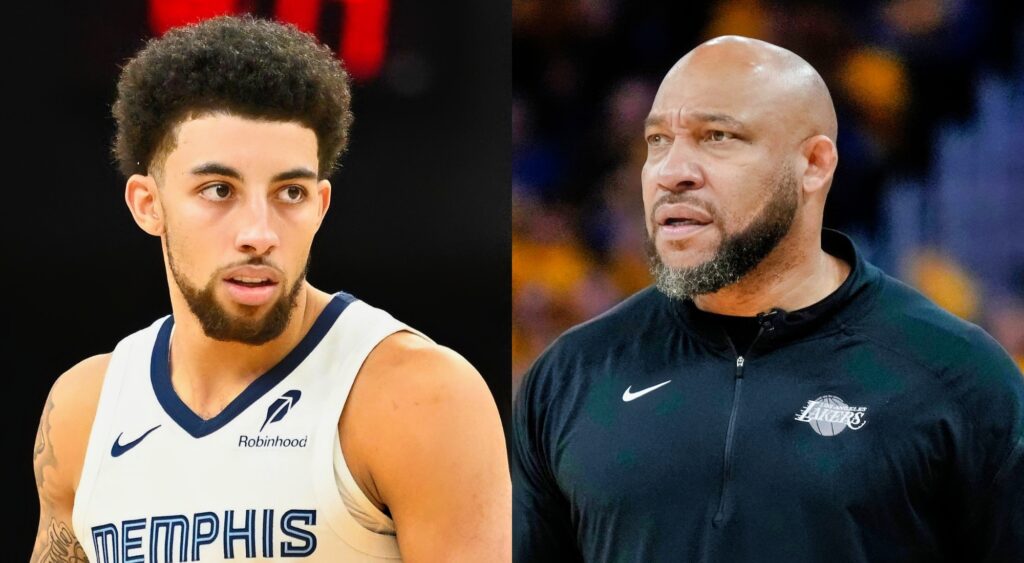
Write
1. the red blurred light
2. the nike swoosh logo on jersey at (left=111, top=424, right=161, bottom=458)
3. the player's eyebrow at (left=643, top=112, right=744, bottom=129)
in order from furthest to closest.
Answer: the red blurred light → the nike swoosh logo on jersey at (left=111, top=424, right=161, bottom=458) → the player's eyebrow at (left=643, top=112, right=744, bottom=129)

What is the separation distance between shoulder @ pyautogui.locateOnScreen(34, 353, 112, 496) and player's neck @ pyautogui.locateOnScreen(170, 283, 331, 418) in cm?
24

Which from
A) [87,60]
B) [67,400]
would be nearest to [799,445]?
[67,400]

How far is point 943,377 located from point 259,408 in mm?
1520

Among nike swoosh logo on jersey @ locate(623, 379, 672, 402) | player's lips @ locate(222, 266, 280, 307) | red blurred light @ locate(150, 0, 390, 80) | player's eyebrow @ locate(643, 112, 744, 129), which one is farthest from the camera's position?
red blurred light @ locate(150, 0, 390, 80)

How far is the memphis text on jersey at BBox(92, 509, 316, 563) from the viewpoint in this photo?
8.89 ft

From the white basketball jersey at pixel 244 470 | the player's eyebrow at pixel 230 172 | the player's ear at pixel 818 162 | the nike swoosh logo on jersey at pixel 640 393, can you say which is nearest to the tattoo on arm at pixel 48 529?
the white basketball jersey at pixel 244 470

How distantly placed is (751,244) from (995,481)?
1.69 feet

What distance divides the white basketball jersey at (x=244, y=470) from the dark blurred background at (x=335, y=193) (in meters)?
0.32

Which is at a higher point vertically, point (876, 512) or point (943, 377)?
point (943, 377)

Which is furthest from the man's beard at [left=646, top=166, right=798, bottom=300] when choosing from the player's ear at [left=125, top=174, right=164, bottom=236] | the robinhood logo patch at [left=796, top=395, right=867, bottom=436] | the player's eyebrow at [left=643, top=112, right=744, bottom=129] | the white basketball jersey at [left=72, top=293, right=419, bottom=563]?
the player's ear at [left=125, top=174, right=164, bottom=236]

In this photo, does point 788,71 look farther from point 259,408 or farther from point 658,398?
point 259,408

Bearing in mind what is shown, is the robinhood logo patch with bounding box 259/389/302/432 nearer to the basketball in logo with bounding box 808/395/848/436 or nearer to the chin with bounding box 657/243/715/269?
the chin with bounding box 657/243/715/269

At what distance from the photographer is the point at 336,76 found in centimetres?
297

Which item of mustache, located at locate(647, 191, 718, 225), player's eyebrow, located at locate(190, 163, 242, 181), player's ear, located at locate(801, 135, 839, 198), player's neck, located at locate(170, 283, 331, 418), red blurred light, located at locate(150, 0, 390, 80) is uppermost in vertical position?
red blurred light, located at locate(150, 0, 390, 80)
